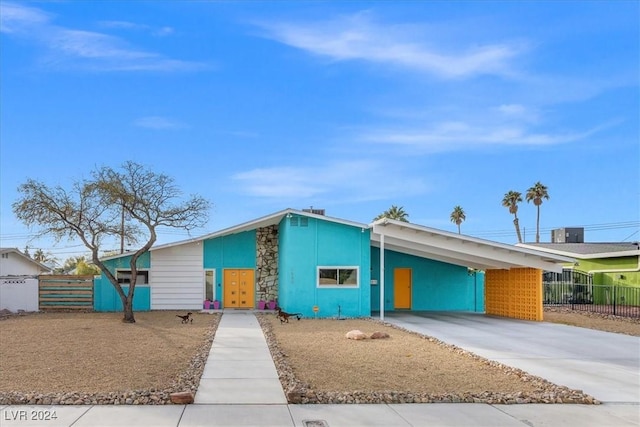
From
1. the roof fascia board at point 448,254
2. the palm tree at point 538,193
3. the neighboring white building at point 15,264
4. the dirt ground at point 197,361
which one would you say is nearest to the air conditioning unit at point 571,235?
the palm tree at point 538,193

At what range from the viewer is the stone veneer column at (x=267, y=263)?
23156 mm

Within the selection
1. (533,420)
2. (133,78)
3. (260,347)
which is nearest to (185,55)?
(133,78)

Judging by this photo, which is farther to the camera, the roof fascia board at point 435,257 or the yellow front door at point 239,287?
the yellow front door at point 239,287

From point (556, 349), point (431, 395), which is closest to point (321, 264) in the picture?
point (556, 349)

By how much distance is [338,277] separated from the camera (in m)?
20.3

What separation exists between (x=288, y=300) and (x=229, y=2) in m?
11.3

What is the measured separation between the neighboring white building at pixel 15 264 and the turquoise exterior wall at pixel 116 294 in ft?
28.4

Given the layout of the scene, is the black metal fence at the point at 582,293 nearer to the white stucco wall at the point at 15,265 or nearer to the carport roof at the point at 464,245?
the carport roof at the point at 464,245

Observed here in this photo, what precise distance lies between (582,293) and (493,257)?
505 inches

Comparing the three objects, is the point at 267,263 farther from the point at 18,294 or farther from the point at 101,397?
the point at 101,397

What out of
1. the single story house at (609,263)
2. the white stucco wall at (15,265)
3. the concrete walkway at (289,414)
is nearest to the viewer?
the concrete walkway at (289,414)

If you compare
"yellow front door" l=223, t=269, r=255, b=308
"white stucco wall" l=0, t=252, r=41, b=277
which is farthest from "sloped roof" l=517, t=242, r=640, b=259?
"white stucco wall" l=0, t=252, r=41, b=277

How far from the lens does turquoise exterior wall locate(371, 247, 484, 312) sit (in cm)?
2419

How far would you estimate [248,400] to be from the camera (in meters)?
7.04
